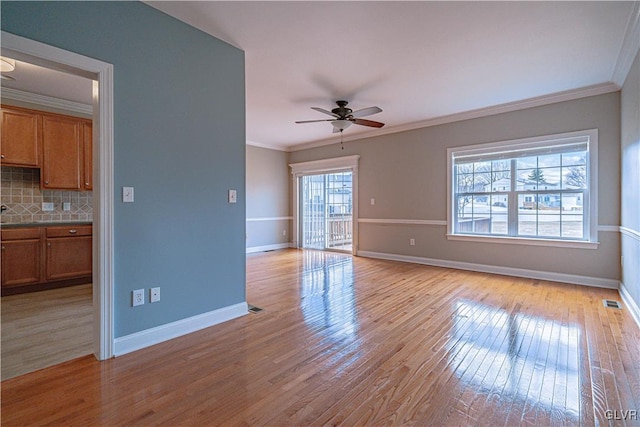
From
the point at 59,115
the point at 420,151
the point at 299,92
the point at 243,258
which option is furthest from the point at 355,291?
the point at 59,115

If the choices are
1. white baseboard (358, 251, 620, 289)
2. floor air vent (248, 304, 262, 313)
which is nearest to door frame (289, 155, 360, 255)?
white baseboard (358, 251, 620, 289)

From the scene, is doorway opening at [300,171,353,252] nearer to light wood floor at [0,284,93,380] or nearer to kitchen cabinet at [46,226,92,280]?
kitchen cabinet at [46,226,92,280]

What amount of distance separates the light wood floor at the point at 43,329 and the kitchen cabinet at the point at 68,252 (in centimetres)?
30

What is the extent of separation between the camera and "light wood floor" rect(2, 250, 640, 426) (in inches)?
63.3

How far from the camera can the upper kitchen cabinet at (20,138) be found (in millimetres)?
3758

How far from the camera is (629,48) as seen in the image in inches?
114

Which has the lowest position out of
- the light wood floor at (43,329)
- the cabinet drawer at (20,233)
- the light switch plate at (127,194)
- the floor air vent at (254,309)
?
the light wood floor at (43,329)

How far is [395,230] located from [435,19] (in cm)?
407

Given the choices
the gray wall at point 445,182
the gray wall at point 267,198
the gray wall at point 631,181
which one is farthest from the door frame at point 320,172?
the gray wall at point 631,181

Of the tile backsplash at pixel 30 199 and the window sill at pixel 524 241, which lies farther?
the window sill at pixel 524 241

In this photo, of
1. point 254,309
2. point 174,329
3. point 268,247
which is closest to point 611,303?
point 254,309

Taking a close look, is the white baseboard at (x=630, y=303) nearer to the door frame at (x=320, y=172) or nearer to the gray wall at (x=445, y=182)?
the gray wall at (x=445, y=182)

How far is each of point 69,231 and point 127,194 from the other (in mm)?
2676

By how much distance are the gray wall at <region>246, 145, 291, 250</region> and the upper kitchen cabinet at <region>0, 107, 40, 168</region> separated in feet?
12.2
